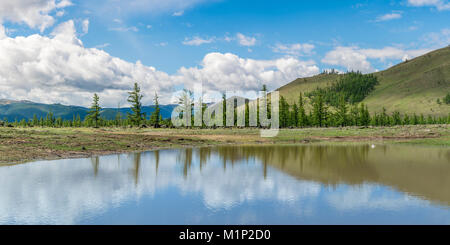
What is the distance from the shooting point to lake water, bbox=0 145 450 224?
487 inches

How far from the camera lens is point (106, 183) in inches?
745

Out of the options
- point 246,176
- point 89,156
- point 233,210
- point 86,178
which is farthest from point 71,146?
point 233,210

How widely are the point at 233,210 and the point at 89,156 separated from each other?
23315 mm

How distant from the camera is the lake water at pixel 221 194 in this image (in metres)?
12.4

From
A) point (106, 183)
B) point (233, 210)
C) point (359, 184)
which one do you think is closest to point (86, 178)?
point (106, 183)

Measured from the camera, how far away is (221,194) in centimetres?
1652

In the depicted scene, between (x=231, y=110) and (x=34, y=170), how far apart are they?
321 ft

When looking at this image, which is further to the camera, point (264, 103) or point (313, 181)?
point (264, 103)

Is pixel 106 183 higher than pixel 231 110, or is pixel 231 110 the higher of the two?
pixel 231 110

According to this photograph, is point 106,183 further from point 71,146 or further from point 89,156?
point 71,146

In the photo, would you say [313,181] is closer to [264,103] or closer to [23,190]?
[23,190]

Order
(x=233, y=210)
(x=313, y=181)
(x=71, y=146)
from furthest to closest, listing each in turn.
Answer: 1. (x=71, y=146)
2. (x=313, y=181)
3. (x=233, y=210)

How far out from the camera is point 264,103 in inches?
4491
